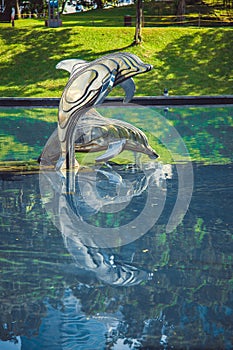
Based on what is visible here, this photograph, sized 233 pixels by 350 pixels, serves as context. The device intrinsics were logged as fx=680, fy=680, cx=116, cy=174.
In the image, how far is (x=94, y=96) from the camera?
40.1ft

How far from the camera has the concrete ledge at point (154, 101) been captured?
76.9 feet

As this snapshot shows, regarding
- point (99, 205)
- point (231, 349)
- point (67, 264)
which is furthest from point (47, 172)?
point (231, 349)

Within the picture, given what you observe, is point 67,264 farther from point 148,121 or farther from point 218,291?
point 148,121

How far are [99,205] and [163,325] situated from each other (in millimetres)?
4332

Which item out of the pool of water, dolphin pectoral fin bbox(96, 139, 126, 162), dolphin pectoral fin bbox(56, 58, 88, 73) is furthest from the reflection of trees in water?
dolphin pectoral fin bbox(56, 58, 88, 73)

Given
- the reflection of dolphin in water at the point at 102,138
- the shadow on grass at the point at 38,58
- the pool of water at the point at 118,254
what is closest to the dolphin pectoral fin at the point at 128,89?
A: the reflection of dolphin in water at the point at 102,138

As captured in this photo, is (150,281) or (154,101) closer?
(150,281)

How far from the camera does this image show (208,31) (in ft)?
98.9

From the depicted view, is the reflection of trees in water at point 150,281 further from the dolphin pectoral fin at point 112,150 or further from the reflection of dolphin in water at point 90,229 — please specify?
the dolphin pectoral fin at point 112,150

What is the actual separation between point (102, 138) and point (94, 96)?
3.89 ft

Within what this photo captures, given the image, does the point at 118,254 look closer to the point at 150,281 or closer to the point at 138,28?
the point at 150,281

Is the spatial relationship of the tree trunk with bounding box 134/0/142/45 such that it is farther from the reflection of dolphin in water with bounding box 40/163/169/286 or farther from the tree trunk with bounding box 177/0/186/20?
the reflection of dolphin in water with bounding box 40/163/169/286

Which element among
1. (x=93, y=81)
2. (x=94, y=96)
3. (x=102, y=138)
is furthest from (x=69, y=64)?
(x=102, y=138)

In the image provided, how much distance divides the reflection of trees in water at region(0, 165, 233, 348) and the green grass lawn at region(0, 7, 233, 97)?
15.1 m
